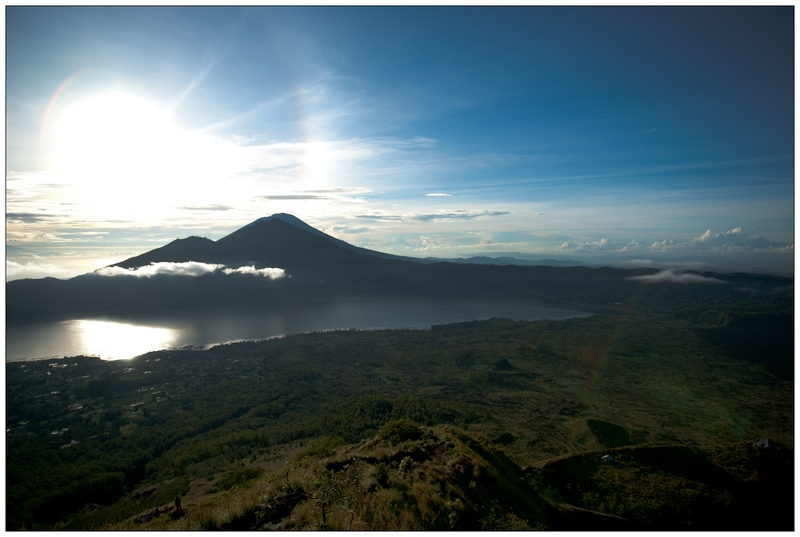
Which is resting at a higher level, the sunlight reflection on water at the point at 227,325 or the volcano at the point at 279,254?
the volcano at the point at 279,254

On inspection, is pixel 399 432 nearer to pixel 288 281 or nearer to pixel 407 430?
pixel 407 430

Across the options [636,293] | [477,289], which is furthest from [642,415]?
[477,289]

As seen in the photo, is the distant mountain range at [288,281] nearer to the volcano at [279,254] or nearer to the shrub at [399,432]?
the volcano at [279,254]

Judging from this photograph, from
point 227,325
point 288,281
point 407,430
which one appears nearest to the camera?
point 407,430

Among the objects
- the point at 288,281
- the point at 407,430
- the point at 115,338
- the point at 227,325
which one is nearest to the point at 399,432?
the point at 407,430

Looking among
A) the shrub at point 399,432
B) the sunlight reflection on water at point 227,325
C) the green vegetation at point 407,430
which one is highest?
the shrub at point 399,432

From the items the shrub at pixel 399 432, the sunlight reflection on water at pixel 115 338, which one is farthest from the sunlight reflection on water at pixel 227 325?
the shrub at pixel 399 432

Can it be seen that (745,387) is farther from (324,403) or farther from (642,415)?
(324,403)

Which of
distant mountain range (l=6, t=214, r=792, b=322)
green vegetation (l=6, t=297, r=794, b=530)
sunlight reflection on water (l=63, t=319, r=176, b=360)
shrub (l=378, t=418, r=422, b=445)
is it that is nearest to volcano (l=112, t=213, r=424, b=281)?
distant mountain range (l=6, t=214, r=792, b=322)
